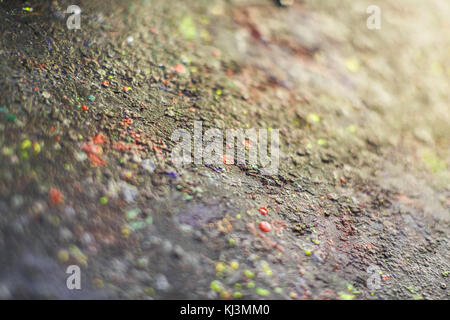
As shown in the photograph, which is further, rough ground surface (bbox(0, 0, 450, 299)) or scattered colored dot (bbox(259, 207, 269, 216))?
scattered colored dot (bbox(259, 207, 269, 216))

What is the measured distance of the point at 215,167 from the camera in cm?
232

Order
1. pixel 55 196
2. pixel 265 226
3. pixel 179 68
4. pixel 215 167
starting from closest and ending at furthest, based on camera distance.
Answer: pixel 55 196 < pixel 265 226 < pixel 215 167 < pixel 179 68

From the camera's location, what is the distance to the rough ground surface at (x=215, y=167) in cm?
178

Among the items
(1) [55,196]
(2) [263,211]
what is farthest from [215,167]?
(1) [55,196]

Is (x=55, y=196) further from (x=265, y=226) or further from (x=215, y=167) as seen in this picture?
(x=265, y=226)

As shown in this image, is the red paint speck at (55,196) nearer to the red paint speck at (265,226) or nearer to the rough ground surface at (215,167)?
the rough ground surface at (215,167)

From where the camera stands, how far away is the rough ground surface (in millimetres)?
1775

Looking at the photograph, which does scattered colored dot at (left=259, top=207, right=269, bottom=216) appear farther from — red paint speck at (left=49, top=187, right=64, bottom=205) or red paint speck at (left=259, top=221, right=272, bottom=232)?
red paint speck at (left=49, top=187, right=64, bottom=205)

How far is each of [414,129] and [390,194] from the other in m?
0.92

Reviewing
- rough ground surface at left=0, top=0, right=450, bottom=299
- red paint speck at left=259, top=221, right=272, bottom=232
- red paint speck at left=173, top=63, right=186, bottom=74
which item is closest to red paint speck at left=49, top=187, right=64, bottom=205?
rough ground surface at left=0, top=0, right=450, bottom=299

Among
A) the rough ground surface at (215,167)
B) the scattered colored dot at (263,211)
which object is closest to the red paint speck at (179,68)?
the rough ground surface at (215,167)

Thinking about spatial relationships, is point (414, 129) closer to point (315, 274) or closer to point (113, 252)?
point (315, 274)

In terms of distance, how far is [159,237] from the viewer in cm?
188

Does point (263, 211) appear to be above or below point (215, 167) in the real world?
below
